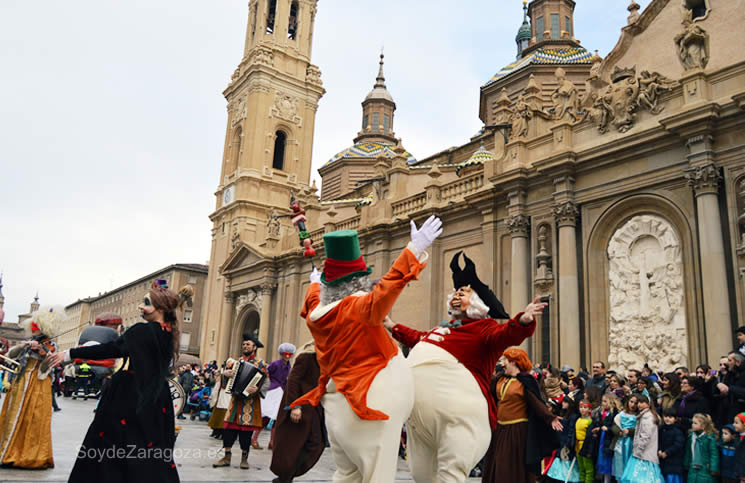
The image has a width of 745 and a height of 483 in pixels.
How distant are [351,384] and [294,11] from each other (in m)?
42.3

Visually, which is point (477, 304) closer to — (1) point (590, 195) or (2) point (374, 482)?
(2) point (374, 482)

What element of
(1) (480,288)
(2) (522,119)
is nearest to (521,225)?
(2) (522,119)

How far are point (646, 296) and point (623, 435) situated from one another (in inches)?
254

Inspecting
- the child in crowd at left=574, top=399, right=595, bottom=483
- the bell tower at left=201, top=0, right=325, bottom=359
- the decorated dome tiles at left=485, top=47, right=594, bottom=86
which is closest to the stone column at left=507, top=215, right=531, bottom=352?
the child in crowd at left=574, top=399, right=595, bottom=483

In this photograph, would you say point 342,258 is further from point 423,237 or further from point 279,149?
point 279,149

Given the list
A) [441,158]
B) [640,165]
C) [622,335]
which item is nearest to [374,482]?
[622,335]

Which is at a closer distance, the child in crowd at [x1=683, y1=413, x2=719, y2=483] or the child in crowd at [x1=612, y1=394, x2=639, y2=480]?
the child in crowd at [x1=683, y1=413, x2=719, y2=483]

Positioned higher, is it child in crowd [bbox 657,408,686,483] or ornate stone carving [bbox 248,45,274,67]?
ornate stone carving [bbox 248,45,274,67]

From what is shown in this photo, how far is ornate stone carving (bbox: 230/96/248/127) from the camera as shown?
127 ft

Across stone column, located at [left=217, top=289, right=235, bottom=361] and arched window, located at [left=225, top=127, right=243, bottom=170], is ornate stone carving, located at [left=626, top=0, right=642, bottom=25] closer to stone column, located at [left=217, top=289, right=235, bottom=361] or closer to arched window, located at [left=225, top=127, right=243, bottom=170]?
stone column, located at [left=217, top=289, right=235, bottom=361]

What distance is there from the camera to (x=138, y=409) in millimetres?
4324

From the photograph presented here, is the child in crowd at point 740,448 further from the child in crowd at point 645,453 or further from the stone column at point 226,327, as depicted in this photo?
the stone column at point 226,327

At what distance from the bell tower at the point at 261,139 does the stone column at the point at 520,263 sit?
19323 millimetres

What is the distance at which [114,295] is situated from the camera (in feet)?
230
